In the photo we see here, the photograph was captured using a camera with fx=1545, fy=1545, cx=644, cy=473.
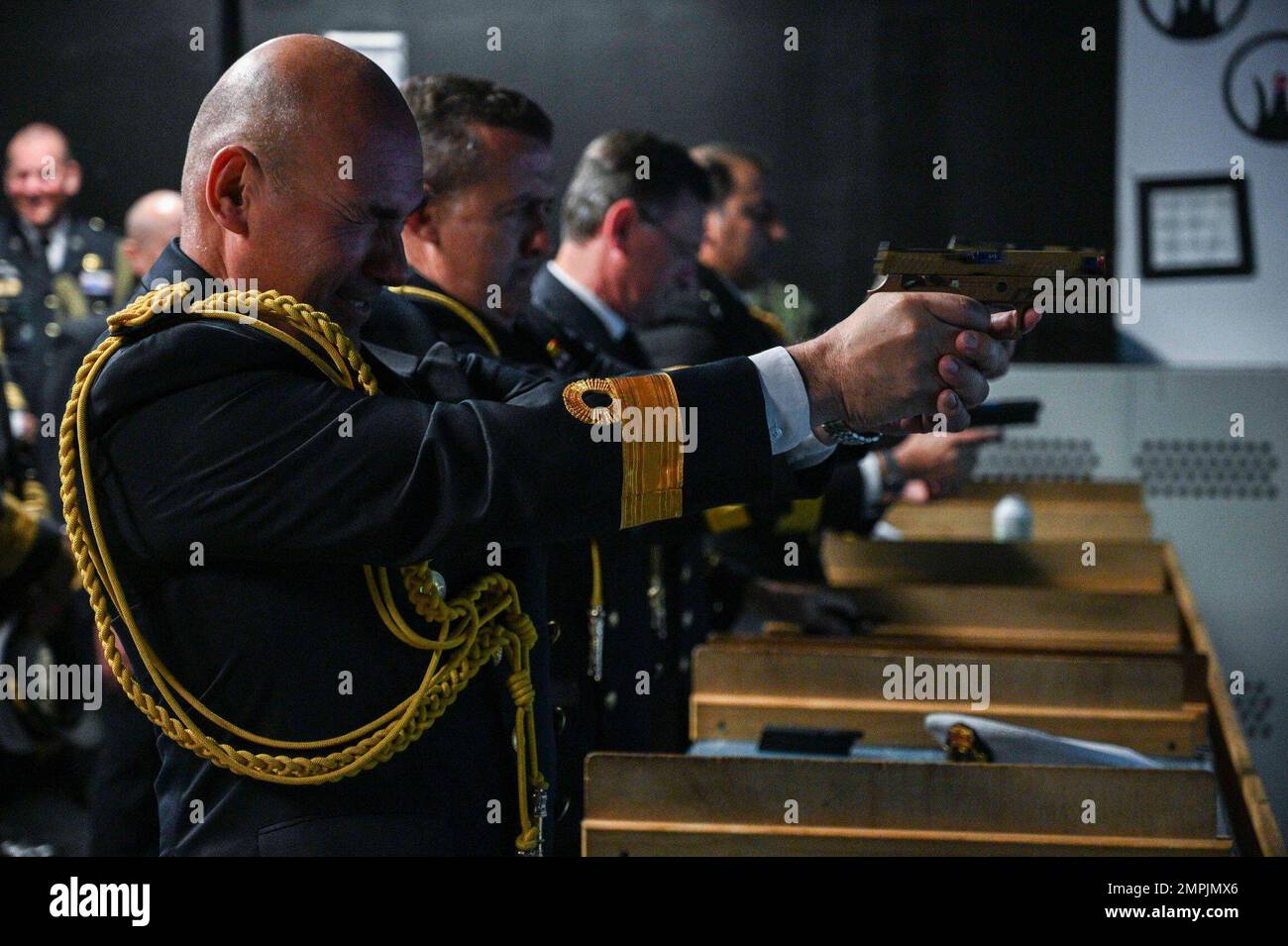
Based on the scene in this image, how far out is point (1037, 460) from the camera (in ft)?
12.9

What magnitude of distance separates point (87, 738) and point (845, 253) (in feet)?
10.7

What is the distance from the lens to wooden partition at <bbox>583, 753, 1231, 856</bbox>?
4.86 ft

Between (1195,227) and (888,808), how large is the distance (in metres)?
4.13

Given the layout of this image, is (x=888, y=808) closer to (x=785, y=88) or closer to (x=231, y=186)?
(x=231, y=186)

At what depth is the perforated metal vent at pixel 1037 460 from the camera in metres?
3.88

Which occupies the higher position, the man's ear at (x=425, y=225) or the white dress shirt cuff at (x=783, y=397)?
the man's ear at (x=425, y=225)

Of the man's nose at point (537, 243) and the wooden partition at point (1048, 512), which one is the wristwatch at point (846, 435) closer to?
the man's nose at point (537, 243)

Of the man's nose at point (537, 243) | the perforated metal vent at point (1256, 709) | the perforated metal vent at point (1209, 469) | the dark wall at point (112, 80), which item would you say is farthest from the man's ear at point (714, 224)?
the man's nose at point (537, 243)

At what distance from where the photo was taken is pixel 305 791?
1135 mm

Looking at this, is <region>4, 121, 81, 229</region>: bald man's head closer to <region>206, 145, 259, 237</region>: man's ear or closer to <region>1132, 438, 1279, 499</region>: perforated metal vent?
<region>1132, 438, 1279, 499</region>: perforated metal vent

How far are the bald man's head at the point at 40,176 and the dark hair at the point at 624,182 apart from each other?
2.64 m
